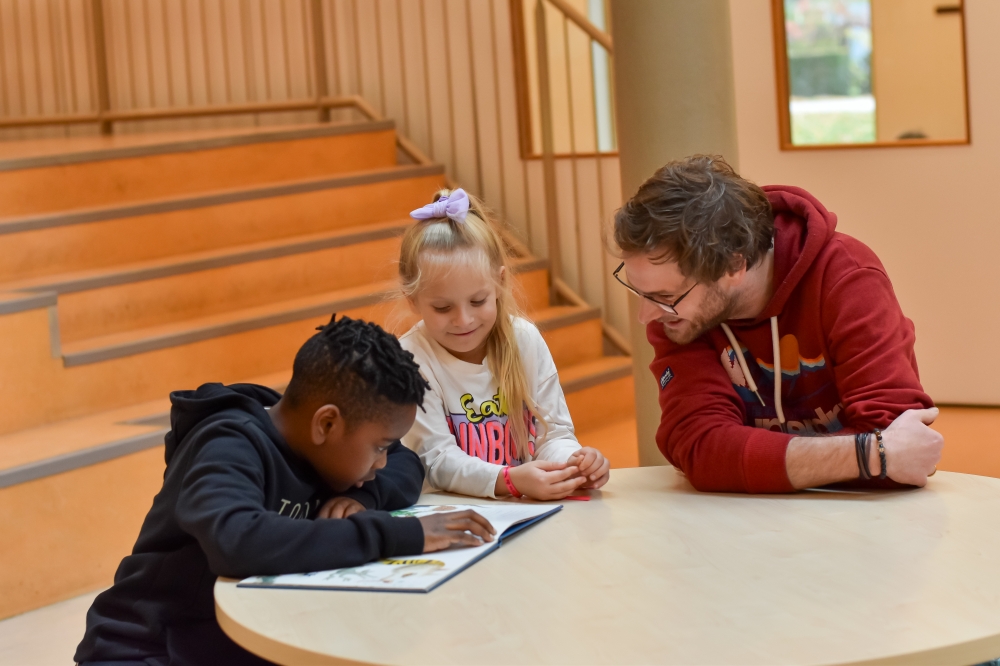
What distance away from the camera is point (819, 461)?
1.45 meters

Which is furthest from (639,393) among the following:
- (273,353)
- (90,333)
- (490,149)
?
(490,149)

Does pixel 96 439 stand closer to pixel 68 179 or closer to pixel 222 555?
pixel 68 179

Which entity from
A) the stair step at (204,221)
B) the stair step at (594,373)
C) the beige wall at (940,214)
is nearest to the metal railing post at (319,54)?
the stair step at (204,221)

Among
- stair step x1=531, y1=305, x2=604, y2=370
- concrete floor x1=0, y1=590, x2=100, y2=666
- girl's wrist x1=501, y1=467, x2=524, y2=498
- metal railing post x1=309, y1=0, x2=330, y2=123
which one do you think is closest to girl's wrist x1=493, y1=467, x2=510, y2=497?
girl's wrist x1=501, y1=467, x2=524, y2=498

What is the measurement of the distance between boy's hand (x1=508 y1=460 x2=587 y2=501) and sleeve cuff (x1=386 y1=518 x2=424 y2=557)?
307mm

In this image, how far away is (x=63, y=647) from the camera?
2420 mm

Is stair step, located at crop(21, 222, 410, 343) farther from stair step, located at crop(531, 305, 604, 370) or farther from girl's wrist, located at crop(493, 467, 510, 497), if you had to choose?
girl's wrist, located at crop(493, 467, 510, 497)

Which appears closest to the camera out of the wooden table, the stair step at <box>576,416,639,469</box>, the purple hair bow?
the wooden table

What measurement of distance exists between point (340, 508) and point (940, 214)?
3.27m

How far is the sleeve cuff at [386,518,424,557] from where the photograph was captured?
1.25m

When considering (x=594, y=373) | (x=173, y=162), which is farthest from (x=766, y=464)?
(x=173, y=162)

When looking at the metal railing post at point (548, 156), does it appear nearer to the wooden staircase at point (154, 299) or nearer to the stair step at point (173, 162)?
the wooden staircase at point (154, 299)

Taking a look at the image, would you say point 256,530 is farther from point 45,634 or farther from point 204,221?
point 204,221

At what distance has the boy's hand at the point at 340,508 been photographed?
140 centimetres
